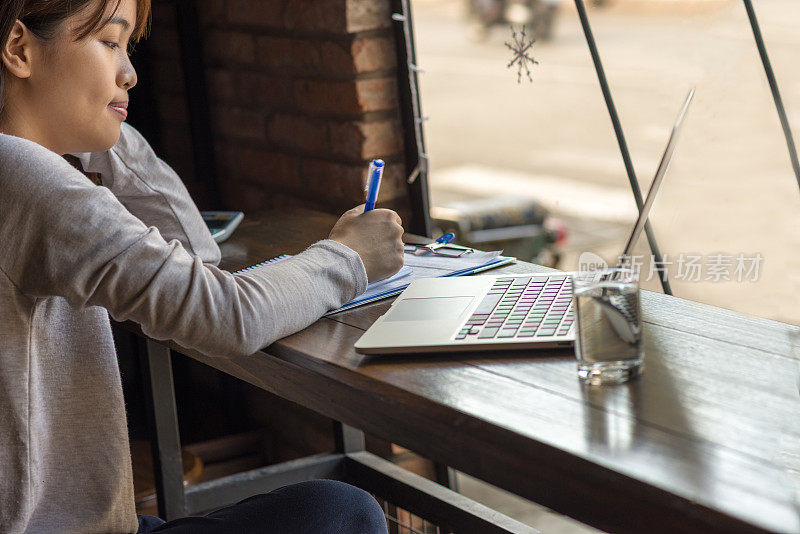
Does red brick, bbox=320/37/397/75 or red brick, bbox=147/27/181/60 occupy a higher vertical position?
red brick, bbox=147/27/181/60

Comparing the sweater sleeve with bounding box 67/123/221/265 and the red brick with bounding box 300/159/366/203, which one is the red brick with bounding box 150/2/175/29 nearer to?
the red brick with bounding box 300/159/366/203

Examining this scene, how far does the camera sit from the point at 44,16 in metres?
0.98

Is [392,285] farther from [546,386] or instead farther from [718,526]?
[718,526]

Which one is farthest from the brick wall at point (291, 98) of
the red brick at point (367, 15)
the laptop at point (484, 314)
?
the laptop at point (484, 314)

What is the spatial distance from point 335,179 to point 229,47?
418 mm

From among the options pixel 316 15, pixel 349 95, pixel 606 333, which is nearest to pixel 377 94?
pixel 349 95

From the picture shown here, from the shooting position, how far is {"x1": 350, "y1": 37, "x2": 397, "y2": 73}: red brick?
5.49 feet

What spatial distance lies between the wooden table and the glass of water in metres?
0.02

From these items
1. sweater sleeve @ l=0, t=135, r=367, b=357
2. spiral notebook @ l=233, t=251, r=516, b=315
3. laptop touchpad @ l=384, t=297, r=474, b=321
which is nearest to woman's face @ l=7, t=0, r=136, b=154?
sweater sleeve @ l=0, t=135, r=367, b=357

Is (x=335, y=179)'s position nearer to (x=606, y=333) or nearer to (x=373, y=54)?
(x=373, y=54)

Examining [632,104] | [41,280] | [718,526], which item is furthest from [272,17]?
[718,526]

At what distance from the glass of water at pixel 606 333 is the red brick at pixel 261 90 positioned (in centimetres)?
116
